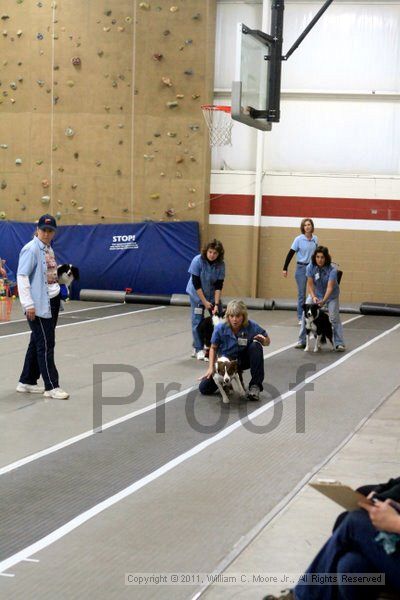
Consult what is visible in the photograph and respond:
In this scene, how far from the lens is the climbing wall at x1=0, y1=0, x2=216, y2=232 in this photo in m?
20.2

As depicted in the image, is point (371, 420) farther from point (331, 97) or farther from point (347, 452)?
point (331, 97)

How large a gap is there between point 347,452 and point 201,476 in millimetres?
1339

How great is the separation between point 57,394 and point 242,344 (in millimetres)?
1910

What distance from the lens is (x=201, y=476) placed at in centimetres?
680

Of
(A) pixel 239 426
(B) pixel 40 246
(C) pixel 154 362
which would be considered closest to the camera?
(A) pixel 239 426

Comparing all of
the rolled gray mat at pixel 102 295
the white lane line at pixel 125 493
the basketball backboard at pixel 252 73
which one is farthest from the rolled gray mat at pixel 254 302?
the white lane line at pixel 125 493

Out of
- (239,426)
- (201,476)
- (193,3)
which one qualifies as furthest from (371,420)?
(193,3)

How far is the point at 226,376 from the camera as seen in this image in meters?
9.26

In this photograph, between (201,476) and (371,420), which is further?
(371,420)

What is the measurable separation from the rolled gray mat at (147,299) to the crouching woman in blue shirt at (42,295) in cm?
1013

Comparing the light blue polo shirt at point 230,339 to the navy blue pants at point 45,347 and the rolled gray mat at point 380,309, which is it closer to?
the navy blue pants at point 45,347

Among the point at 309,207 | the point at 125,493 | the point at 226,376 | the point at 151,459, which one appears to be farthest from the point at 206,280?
the point at 309,207

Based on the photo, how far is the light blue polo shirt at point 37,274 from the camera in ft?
29.8

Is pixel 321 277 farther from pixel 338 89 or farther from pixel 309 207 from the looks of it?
pixel 338 89
